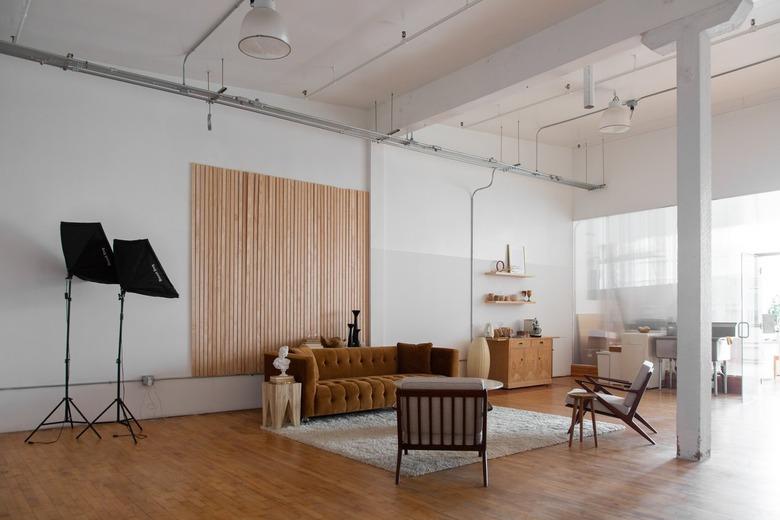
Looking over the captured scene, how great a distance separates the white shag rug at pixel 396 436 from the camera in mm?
5605

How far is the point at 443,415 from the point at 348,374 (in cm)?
352

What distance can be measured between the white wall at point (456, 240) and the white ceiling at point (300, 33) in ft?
7.23

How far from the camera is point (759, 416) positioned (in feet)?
26.6

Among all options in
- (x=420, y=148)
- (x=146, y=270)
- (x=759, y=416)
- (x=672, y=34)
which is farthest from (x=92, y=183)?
(x=759, y=416)

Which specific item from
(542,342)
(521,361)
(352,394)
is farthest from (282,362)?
(542,342)

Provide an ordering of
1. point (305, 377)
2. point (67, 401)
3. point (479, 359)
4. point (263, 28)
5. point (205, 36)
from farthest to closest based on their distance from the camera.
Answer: point (479, 359) < point (305, 377) < point (205, 36) < point (67, 401) < point (263, 28)

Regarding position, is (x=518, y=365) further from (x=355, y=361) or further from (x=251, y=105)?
(x=251, y=105)

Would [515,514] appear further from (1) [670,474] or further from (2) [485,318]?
(2) [485,318]

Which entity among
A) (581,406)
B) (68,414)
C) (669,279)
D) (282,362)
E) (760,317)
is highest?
(669,279)

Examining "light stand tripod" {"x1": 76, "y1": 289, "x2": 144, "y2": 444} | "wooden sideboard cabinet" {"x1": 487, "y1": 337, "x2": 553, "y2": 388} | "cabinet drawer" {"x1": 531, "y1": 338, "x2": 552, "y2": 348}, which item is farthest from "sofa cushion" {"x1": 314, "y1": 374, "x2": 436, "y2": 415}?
"cabinet drawer" {"x1": 531, "y1": 338, "x2": 552, "y2": 348}

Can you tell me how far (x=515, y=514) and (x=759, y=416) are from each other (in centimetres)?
554

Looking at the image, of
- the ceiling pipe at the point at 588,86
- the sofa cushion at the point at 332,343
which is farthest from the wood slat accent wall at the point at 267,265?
the ceiling pipe at the point at 588,86

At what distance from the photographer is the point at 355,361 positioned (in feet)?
28.0

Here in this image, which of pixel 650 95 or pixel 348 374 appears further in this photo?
pixel 650 95
